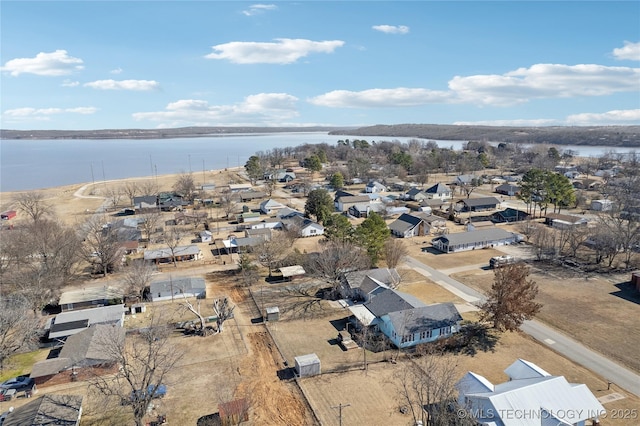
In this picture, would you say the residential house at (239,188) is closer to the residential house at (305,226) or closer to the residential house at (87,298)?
the residential house at (305,226)

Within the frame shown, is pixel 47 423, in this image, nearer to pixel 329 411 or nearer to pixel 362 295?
pixel 329 411

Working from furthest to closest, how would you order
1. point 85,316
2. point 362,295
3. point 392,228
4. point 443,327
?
A: point 392,228 → point 362,295 → point 85,316 → point 443,327

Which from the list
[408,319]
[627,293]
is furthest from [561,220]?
[408,319]

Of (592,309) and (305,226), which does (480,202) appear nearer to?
(305,226)

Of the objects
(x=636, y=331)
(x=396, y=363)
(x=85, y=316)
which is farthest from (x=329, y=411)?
(x=636, y=331)

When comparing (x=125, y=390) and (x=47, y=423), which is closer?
(x=47, y=423)

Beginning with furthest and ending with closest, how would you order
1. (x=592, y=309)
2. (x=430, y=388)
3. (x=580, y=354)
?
(x=592, y=309) → (x=580, y=354) → (x=430, y=388)

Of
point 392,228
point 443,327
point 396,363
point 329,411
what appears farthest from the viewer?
point 392,228
